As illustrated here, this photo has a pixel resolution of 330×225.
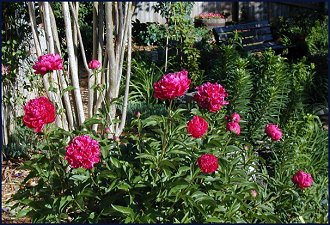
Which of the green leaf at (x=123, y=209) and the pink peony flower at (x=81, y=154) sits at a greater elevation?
the pink peony flower at (x=81, y=154)

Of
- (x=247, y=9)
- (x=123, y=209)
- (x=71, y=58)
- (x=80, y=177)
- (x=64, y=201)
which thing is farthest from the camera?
(x=247, y=9)

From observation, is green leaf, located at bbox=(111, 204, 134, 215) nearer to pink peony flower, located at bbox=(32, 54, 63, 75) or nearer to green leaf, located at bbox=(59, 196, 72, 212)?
green leaf, located at bbox=(59, 196, 72, 212)

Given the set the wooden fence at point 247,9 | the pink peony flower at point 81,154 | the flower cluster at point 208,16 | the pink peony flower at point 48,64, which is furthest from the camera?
the wooden fence at point 247,9

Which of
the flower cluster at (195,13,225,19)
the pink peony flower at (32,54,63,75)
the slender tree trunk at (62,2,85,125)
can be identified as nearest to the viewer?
the pink peony flower at (32,54,63,75)

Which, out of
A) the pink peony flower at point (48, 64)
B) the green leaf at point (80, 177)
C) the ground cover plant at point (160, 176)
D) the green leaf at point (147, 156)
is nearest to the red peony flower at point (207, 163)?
the ground cover plant at point (160, 176)

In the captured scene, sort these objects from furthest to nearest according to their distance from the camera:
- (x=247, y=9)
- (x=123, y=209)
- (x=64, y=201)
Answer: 1. (x=247, y=9)
2. (x=64, y=201)
3. (x=123, y=209)

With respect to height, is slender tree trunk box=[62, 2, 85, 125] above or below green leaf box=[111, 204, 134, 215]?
above

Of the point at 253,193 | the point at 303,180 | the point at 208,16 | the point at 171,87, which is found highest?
the point at 171,87

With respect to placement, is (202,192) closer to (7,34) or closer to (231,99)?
(231,99)

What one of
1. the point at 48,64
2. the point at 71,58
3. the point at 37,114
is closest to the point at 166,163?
the point at 37,114

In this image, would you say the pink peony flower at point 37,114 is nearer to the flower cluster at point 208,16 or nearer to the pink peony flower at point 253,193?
the pink peony flower at point 253,193

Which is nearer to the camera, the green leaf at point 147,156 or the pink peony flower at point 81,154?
the pink peony flower at point 81,154

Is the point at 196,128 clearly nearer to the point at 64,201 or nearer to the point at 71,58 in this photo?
the point at 64,201

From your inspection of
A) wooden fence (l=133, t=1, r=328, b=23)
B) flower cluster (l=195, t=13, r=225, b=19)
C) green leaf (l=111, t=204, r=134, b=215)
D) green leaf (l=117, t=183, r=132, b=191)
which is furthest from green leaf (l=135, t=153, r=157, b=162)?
wooden fence (l=133, t=1, r=328, b=23)
